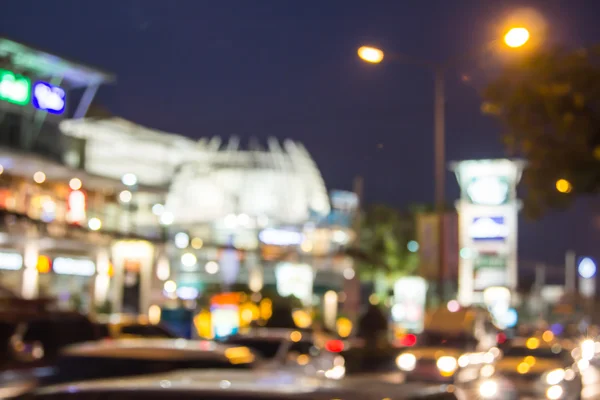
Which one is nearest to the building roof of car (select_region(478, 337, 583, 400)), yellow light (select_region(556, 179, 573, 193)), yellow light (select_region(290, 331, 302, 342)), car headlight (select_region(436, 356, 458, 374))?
yellow light (select_region(290, 331, 302, 342))

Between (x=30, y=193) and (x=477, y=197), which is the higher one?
(x=477, y=197)

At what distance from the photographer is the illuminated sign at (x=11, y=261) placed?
36.5 meters

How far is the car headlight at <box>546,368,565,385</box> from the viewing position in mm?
17484

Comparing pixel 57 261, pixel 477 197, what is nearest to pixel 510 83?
pixel 57 261

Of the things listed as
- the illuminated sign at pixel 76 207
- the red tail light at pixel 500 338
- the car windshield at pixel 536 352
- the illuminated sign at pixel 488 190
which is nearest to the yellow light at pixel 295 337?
the car windshield at pixel 536 352

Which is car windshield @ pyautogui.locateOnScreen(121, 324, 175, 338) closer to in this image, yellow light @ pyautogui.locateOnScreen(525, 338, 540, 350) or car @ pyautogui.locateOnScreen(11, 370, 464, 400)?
yellow light @ pyautogui.locateOnScreen(525, 338, 540, 350)

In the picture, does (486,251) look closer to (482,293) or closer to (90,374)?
(482,293)

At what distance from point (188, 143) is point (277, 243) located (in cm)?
1172

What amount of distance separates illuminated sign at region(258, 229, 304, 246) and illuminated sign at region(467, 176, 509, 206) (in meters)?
21.1

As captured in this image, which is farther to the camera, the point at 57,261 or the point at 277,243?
the point at 277,243

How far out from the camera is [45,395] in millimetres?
4547

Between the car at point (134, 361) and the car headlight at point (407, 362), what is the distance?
37.3 ft

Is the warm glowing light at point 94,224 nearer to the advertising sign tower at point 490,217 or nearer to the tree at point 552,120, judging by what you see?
the tree at point 552,120

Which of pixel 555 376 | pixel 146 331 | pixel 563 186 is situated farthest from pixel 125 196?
pixel 555 376
